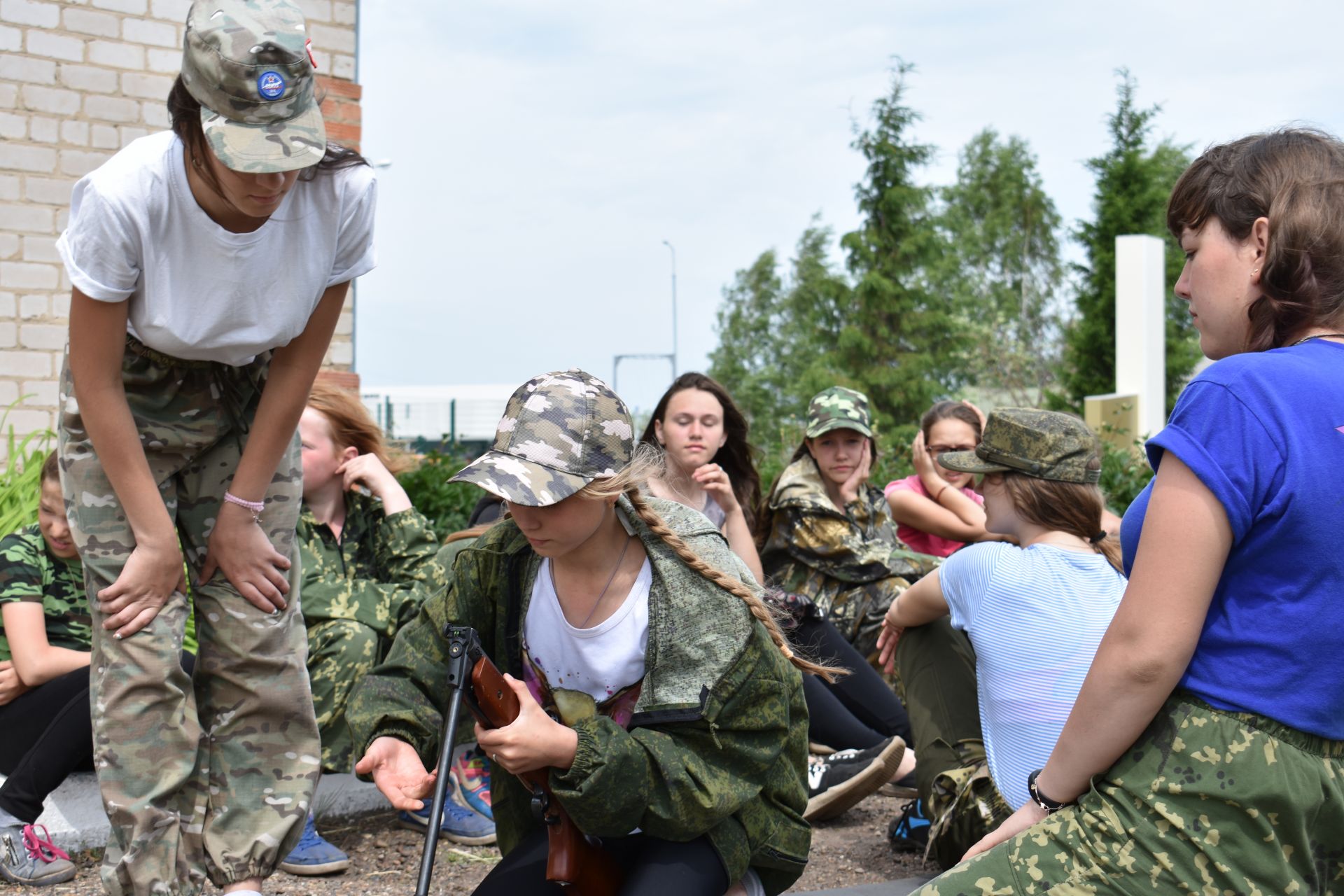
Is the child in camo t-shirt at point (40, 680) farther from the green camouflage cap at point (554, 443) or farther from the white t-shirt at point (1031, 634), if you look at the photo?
the white t-shirt at point (1031, 634)

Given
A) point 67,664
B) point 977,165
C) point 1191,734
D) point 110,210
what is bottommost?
point 67,664

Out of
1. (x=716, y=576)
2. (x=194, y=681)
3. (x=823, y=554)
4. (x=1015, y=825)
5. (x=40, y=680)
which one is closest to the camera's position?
(x=1015, y=825)

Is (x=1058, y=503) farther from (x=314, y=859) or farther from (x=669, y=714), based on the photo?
(x=314, y=859)

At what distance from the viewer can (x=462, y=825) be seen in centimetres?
388

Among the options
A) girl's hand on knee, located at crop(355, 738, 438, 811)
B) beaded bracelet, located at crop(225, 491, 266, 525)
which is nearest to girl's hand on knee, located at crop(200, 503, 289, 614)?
beaded bracelet, located at crop(225, 491, 266, 525)

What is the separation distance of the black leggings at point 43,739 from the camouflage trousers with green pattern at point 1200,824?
7.50 feet

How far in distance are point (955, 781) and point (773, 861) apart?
3.00 ft

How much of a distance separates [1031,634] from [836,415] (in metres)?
2.41

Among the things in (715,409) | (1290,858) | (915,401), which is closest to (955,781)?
(1290,858)

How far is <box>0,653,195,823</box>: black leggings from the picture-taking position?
130 inches

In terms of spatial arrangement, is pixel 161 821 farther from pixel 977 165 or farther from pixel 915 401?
pixel 977 165

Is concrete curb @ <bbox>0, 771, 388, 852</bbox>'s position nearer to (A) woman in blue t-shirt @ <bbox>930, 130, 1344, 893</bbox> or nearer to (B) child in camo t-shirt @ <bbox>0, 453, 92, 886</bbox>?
(B) child in camo t-shirt @ <bbox>0, 453, 92, 886</bbox>

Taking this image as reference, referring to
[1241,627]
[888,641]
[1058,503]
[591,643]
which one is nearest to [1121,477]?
[888,641]

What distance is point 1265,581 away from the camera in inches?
64.9
